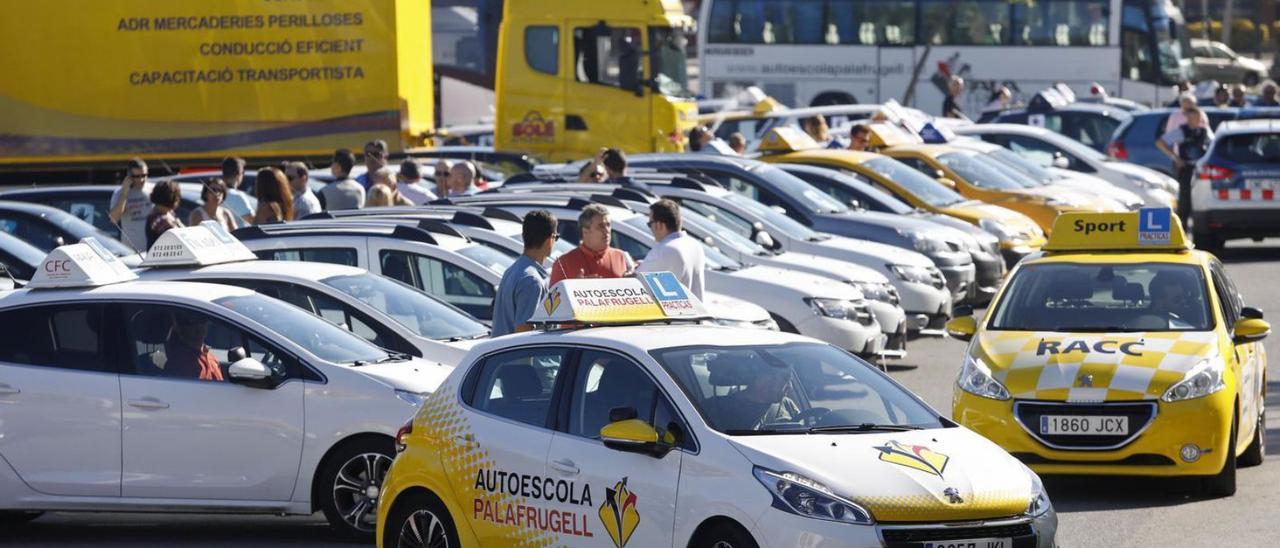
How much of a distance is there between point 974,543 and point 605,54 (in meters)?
20.9

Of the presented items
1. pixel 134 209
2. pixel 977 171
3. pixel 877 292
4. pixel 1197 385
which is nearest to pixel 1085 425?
pixel 1197 385

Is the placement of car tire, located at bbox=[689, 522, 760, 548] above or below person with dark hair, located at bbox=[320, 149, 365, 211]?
below

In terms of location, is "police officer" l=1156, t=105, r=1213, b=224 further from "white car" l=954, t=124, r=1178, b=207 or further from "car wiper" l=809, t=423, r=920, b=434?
"car wiper" l=809, t=423, r=920, b=434

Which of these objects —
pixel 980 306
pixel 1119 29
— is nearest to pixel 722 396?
pixel 980 306

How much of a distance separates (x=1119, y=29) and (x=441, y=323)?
31.6 metres

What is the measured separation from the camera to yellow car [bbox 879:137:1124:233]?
858 inches

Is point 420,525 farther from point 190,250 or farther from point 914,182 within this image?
point 914,182

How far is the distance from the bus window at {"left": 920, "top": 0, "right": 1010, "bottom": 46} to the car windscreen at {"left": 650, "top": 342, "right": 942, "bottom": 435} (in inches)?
1333

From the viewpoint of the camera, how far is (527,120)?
27.6 m

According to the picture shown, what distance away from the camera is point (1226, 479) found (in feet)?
33.3

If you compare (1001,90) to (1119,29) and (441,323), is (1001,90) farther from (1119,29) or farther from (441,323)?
(441,323)

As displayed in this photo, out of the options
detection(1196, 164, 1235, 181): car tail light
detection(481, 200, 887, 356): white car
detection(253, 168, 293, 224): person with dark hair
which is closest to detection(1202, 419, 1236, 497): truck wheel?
detection(481, 200, 887, 356): white car

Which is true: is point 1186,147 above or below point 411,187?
below

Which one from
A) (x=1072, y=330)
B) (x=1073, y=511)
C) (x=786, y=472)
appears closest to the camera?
(x=786, y=472)
